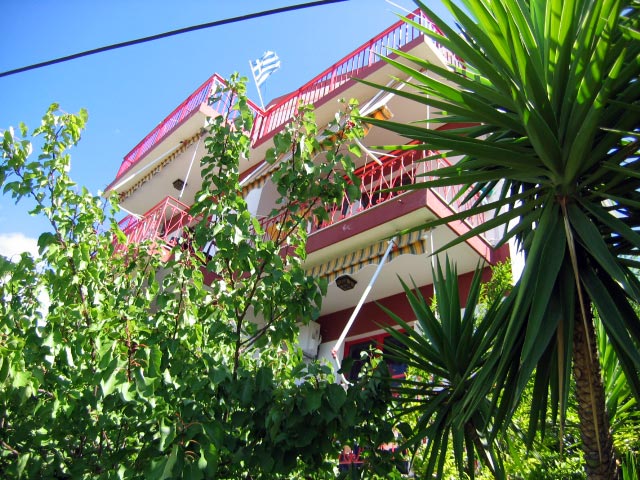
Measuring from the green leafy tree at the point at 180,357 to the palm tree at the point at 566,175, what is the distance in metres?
0.78

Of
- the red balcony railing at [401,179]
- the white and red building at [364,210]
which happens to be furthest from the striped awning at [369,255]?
the red balcony railing at [401,179]

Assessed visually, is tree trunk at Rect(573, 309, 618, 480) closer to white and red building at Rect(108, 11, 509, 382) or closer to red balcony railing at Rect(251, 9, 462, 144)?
white and red building at Rect(108, 11, 509, 382)

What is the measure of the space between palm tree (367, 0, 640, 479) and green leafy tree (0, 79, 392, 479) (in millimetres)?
783

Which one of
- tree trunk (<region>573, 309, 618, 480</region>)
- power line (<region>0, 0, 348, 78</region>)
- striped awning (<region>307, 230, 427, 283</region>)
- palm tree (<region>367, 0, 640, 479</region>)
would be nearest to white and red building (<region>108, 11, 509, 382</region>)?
striped awning (<region>307, 230, 427, 283</region>)

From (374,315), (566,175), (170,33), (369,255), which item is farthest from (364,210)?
(566,175)

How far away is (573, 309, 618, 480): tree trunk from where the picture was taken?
255cm

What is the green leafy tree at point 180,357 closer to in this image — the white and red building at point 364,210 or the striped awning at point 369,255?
the white and red building at point 364,210

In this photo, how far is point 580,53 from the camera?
107 inches

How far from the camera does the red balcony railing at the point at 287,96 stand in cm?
973

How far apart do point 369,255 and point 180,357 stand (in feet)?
14.8

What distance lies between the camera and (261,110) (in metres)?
13.0

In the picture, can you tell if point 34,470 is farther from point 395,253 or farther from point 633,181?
point 395,253

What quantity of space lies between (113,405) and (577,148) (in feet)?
8.17

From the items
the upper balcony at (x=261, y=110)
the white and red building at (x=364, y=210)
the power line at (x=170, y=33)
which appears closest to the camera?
the power line at (x=170, y=33)
